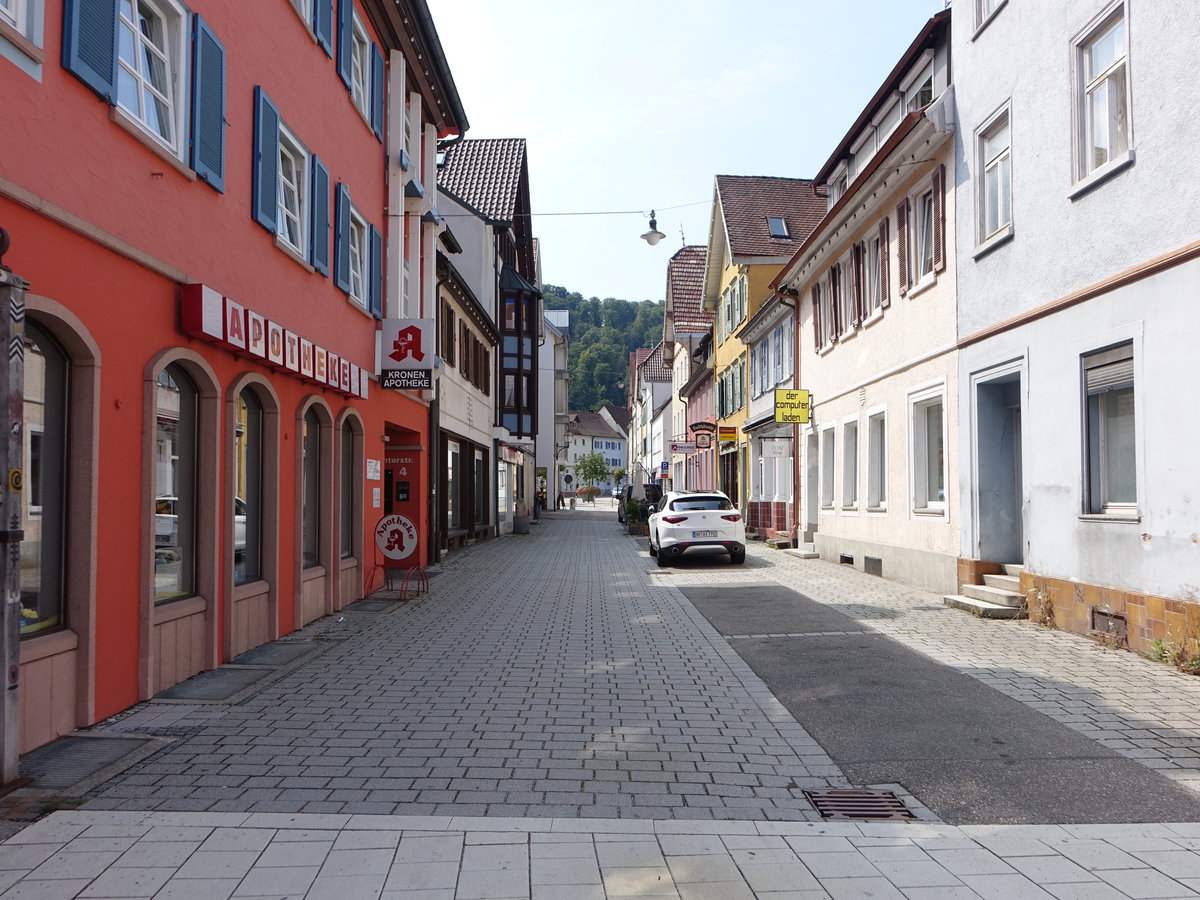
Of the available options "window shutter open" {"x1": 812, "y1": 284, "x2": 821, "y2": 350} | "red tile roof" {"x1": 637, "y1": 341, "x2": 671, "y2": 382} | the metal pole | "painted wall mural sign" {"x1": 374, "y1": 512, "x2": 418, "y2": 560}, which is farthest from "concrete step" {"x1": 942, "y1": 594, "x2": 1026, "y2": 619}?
"red tile roof" {"x1": 637, "y1": 341, "x2": 671, "y2": 382}

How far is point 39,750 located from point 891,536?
13.2m

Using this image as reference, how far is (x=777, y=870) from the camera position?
393cm

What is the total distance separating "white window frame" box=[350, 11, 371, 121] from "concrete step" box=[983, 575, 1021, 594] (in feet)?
33.6

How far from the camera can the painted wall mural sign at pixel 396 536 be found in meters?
13.3

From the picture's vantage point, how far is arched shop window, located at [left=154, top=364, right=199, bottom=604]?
751 cm

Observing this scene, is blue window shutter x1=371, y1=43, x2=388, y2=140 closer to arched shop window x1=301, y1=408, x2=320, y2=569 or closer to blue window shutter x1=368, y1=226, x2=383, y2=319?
blue window shutter x1=368, y1=226, x2=383, y2=319

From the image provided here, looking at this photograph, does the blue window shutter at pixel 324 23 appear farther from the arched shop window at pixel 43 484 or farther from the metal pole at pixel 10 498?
the metal pole at pixel 10 498

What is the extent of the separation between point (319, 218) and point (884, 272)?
9491 millimetres

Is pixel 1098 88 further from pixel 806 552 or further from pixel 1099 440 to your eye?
pixel 806 552

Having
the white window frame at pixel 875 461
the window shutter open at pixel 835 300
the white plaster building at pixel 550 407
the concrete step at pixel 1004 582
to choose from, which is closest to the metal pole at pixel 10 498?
the concrete step at pixel 1004 582

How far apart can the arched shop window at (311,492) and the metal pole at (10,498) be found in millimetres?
6388

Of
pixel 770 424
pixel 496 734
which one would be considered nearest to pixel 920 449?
pixel 770 424

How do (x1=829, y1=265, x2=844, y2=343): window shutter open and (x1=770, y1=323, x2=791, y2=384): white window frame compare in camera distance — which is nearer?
(x1=829, y1=265, x2=844, y2=343): window shutter open

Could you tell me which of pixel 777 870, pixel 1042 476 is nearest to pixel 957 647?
pixel 1042 476
